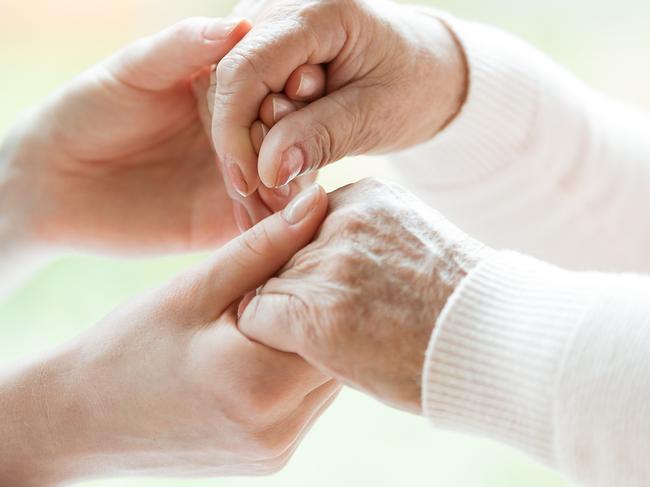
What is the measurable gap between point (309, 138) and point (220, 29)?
0.21 meters

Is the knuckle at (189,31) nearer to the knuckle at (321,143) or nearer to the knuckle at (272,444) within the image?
the knuckle at (321,143)

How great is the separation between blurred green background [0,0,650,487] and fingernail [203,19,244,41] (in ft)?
2.91

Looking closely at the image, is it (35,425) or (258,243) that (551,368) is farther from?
(35,425)

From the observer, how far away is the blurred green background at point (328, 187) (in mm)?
1808

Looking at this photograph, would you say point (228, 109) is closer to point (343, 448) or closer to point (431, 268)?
point (431, 268)

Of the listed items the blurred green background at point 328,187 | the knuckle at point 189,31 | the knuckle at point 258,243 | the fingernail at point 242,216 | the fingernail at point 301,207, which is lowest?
the blurred green background at point 328,187

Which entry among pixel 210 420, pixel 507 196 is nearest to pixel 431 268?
pixel 210 420

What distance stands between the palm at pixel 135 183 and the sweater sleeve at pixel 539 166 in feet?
0.96

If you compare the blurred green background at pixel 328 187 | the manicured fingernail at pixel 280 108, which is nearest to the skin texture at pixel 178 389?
the manicured fingernail at pixel 280 108

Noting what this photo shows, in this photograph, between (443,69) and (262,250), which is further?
(443,69)

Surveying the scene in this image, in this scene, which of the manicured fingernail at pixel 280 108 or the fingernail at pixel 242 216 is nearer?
the manicured fingernail at pixel 280 108

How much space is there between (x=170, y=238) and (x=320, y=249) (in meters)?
0.48

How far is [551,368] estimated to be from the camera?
0.72 m

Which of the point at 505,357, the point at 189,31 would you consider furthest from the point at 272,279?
the point at 189,31
